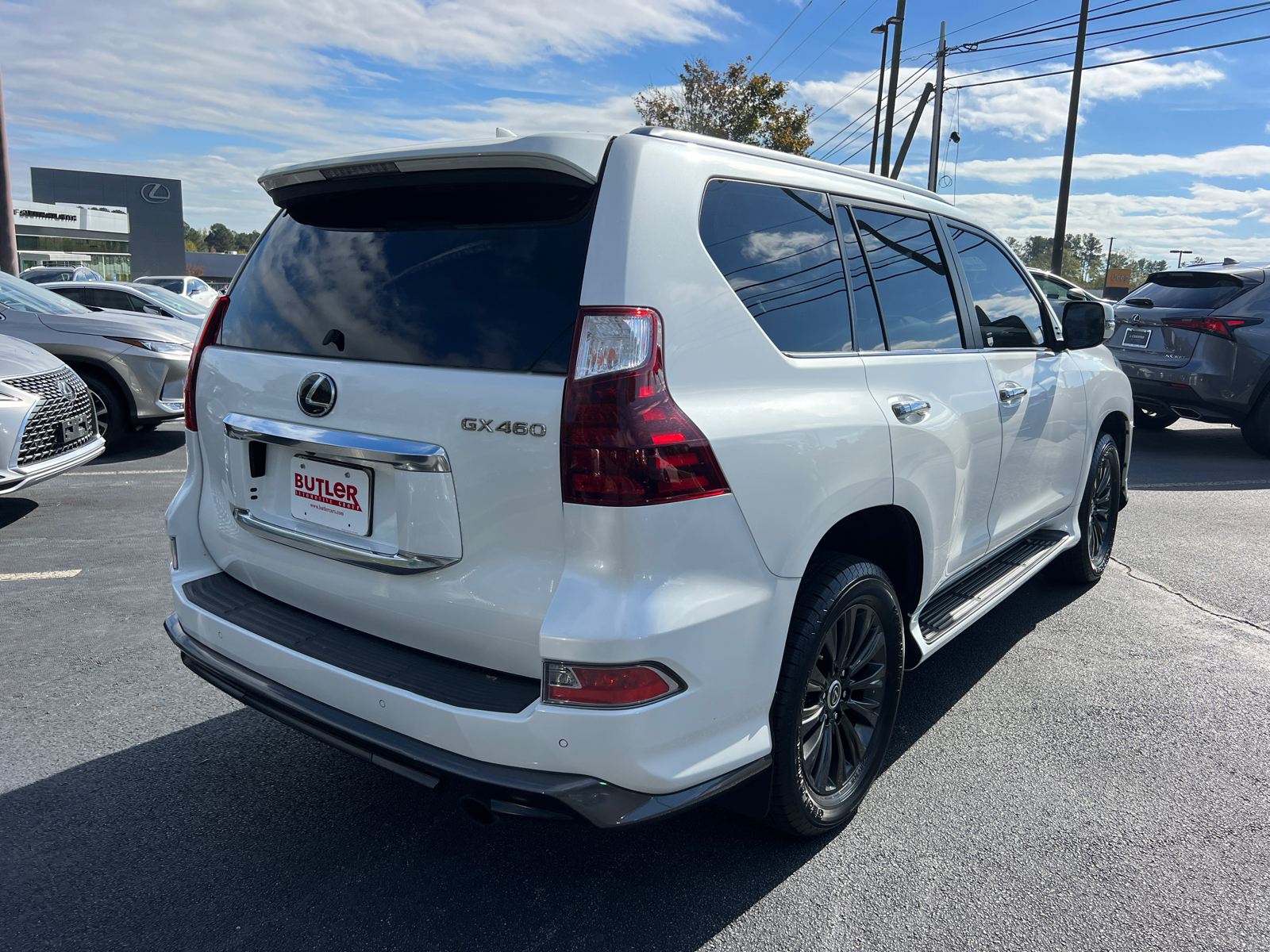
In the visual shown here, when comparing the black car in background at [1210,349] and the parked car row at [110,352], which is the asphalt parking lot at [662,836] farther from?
the black car in background at [1210,349]

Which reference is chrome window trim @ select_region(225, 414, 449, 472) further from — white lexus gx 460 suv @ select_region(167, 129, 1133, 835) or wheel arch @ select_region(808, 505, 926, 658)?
wheel arch @ select_region(808, 505, 926, 658)

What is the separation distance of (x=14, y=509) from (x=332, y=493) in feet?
17.1

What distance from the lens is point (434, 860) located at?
8.25 feet

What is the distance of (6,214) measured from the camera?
50.8 ft

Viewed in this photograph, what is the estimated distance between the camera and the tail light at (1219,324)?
8.98m

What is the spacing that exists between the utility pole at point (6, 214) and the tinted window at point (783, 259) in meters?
16.9

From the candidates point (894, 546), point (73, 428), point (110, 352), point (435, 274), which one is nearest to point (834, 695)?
point (894, 546)

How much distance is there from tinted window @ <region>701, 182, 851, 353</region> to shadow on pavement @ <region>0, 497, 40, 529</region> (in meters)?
5.52

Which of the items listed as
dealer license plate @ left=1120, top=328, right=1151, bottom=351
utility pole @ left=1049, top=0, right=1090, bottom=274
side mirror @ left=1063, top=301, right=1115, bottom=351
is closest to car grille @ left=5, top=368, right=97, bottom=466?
side mirror @ left=1063, top=301, right=1115, bottom=351

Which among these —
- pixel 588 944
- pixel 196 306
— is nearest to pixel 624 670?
pixel 588 944

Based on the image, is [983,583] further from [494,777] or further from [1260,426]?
[1260,426]

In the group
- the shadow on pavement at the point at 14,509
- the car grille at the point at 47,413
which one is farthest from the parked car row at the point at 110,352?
the car grille at the point at 47,413

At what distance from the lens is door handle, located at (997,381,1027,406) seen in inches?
136

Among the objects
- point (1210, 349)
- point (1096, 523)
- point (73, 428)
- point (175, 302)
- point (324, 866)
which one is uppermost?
point (175, 302)
